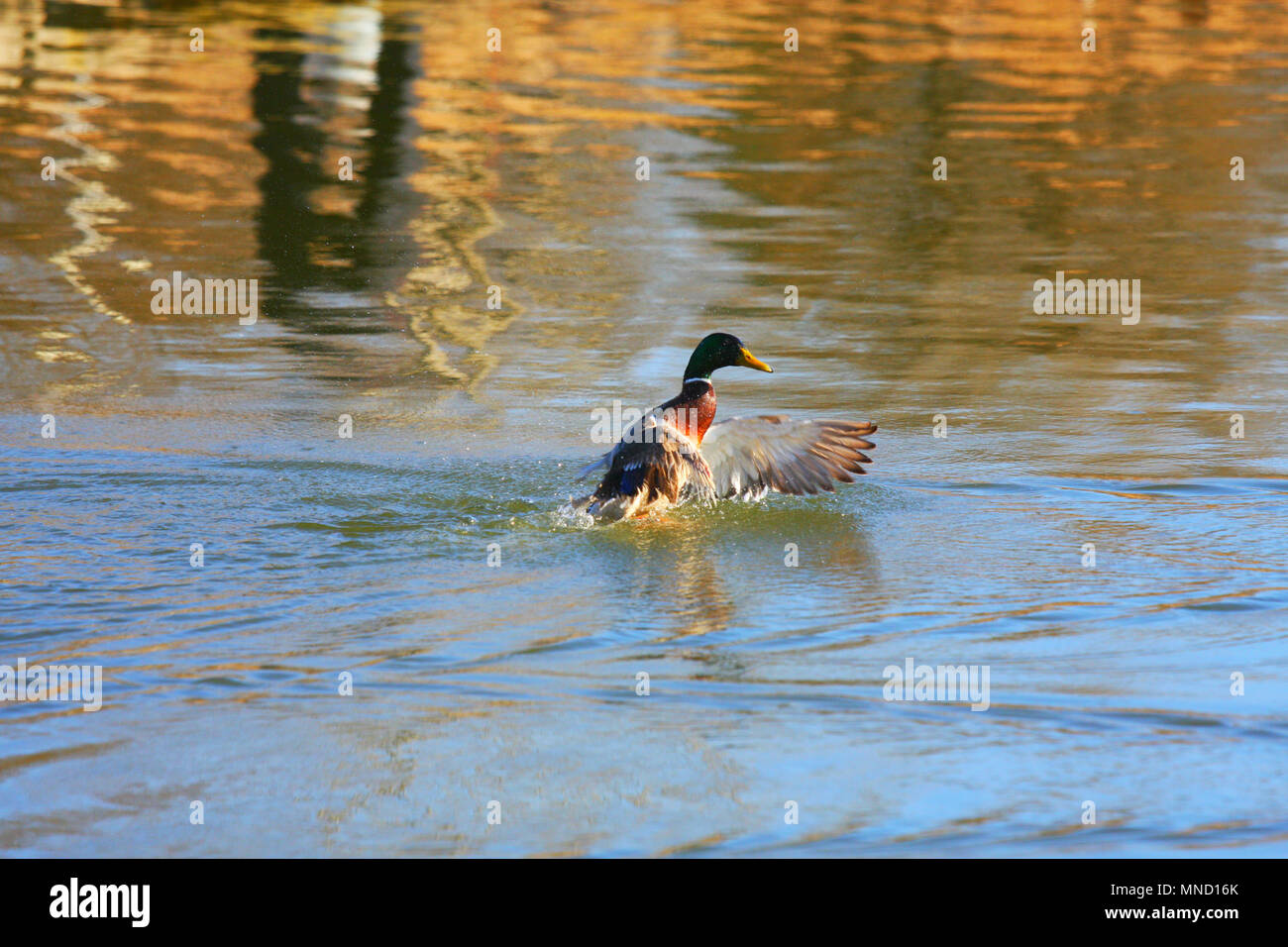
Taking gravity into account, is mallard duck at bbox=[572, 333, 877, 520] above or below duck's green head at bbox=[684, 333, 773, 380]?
below

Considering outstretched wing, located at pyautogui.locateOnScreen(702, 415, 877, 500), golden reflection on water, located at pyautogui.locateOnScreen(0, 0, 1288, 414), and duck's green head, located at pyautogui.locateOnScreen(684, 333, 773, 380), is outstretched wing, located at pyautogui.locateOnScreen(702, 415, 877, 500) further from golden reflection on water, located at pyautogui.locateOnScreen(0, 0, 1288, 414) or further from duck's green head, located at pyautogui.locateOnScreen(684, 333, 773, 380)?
golden reflection on water, located at pyautogui.locateOnScreen(0, 0, 1288, 414)

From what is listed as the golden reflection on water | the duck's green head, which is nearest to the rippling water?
the golden reflection on water

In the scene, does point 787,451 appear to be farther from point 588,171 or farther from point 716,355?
point 588,171

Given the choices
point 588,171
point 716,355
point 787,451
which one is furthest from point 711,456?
point 588,171

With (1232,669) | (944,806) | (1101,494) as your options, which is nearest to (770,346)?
(1101,494)

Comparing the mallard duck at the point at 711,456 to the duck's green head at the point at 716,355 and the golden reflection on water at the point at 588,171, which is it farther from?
the golden reflection on water at the point at 588,171

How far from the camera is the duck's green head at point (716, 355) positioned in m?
7.32

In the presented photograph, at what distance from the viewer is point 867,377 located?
9.12m

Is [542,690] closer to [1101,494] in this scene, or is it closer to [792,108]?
[1101,494]

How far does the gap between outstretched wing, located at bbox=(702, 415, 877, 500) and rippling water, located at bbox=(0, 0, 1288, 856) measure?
0.15 metres

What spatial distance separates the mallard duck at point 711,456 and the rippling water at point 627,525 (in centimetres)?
14

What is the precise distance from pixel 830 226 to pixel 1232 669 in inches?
328

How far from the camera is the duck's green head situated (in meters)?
7.32

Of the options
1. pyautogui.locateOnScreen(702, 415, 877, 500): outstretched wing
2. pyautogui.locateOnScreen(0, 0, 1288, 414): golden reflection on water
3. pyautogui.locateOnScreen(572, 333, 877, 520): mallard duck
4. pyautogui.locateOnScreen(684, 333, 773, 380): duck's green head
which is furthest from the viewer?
pyautogui.locateOnScreen(0, 0, 1288, 414): golden reflection on water
